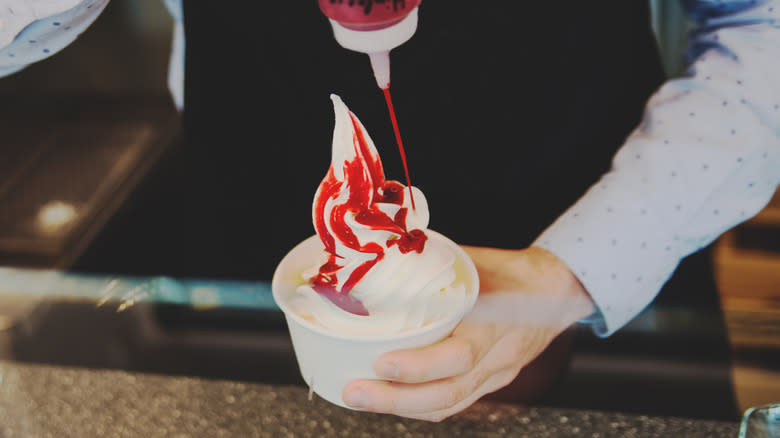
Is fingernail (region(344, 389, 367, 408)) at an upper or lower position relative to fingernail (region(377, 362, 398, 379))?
lower

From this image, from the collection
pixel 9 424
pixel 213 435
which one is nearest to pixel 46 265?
pixel 9 424

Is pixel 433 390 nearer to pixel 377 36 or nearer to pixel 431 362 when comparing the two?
pixel 431 362

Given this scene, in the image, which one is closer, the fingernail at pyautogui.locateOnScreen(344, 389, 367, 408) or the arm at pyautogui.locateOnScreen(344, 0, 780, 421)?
the fingernail at pyautogui.locateOnScreen(344, 389, 367, 408)

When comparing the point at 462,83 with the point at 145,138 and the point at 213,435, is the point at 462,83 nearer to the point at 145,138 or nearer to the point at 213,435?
the point at 213,435

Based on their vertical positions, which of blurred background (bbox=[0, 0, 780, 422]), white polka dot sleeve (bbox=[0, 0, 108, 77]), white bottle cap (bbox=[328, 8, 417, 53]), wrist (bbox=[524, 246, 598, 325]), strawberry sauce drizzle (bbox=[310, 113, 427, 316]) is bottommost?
blurred background (bbox=[0, 0, 780, 422])

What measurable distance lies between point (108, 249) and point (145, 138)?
16.2 inches

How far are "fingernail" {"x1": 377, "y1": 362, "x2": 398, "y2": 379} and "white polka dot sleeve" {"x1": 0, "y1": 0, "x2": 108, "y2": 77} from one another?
0.58 metres

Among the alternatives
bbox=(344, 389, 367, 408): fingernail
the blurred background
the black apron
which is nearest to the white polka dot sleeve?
the black apron

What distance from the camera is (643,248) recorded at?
0.85 metres

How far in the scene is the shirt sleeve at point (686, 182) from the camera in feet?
2.77

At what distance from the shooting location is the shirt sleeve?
845mm

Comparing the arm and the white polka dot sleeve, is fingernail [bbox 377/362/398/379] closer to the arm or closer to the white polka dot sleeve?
the arm

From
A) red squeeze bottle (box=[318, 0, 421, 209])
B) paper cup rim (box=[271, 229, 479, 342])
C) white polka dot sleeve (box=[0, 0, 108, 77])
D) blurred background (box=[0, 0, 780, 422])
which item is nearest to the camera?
red squeeze bottle (box=[318, 0, 421, 209])

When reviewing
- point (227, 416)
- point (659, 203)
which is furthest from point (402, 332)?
point (659, 203)
